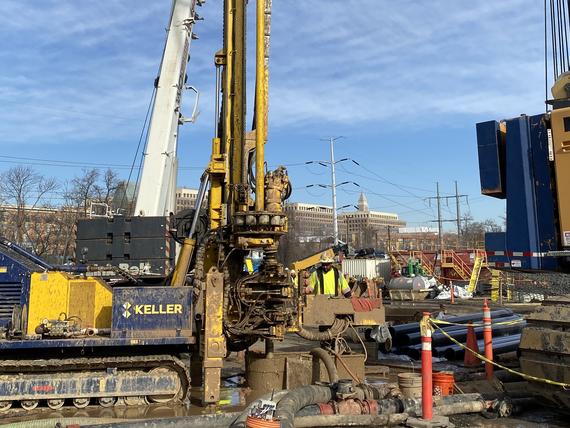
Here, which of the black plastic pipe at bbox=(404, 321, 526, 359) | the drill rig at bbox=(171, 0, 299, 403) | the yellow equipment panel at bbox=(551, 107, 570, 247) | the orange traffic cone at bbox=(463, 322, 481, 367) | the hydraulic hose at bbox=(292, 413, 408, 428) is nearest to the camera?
the yellow equipment panel at bbox=(551, 107, 570, 247)

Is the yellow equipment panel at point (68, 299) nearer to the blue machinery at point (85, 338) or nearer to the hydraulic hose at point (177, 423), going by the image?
the blue machinery at point (85, 338)

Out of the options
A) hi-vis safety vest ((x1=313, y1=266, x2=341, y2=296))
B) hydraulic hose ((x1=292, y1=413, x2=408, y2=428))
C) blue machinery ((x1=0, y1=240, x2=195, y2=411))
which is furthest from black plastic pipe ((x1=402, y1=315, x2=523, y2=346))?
blue machinery ((x1=0, y1=240, x2=195, y2=411))

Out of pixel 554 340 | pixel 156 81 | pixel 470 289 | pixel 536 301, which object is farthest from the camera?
pixel 470 289

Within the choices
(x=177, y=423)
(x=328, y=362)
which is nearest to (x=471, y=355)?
(x=328, y=362)

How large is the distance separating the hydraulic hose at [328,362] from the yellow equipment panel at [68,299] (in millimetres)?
3073

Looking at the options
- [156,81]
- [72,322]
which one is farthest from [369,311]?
[156,81]

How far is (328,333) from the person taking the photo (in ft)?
27.3

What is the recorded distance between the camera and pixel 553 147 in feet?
19.5

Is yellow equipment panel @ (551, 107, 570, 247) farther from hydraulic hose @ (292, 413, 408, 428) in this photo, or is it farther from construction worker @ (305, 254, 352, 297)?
construction worker @ (305, 254, 352, 297)

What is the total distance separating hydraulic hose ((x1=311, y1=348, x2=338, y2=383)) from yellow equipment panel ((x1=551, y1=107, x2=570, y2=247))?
3263mm

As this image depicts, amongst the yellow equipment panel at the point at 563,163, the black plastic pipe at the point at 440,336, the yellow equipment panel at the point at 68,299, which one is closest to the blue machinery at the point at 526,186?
the yellow equipment panel at the point at 563,163

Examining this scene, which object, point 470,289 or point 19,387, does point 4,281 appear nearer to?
point 19,387

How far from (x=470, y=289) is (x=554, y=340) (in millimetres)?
23184

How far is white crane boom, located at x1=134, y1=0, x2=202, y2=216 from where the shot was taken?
12641 mm
